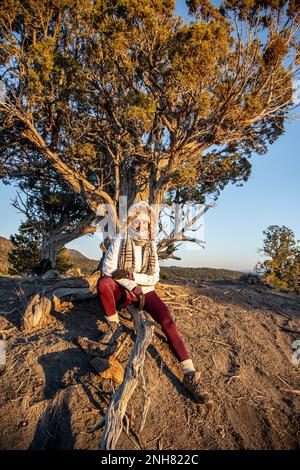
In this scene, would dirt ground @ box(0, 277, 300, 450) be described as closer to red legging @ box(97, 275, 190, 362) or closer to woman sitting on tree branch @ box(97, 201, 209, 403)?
woman sitting on tree branch @ box(97, 201, 209, 403)

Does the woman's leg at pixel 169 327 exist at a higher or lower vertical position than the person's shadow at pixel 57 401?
higher

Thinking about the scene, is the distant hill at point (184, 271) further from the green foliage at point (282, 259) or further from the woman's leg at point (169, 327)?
the woman's leg at point (169, 327)

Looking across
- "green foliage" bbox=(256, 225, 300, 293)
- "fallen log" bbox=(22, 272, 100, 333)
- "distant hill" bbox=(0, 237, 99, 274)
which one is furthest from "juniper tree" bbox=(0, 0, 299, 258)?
"distant hill" bbox=(0, 237, 99, 274)

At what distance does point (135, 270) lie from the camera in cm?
460

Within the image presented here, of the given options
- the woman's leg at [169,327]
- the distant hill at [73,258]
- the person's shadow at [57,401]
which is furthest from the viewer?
the distant hill at [73,258]

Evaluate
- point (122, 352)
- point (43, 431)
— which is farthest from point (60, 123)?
point (43, 431)

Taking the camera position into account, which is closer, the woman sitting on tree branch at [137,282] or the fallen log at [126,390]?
the fallen log at [126,390]

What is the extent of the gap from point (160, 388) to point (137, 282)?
1293mm

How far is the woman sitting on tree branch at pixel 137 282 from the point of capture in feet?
13.3

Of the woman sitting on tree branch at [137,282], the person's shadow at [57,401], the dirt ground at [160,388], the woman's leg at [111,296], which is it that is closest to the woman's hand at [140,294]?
the woman sitting on tree branch at [137,282]

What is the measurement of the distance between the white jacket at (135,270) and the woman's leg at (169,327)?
0.45ft

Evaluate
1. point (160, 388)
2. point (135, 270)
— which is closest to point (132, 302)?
point (135, 270)

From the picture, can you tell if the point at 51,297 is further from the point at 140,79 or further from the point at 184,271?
the point at 184,271

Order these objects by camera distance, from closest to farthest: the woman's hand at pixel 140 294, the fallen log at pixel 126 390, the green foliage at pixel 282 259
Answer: the fallen log at pixel 126 390
the woman's hand at pixel 140 294
the green foliage at pixel 282 259
